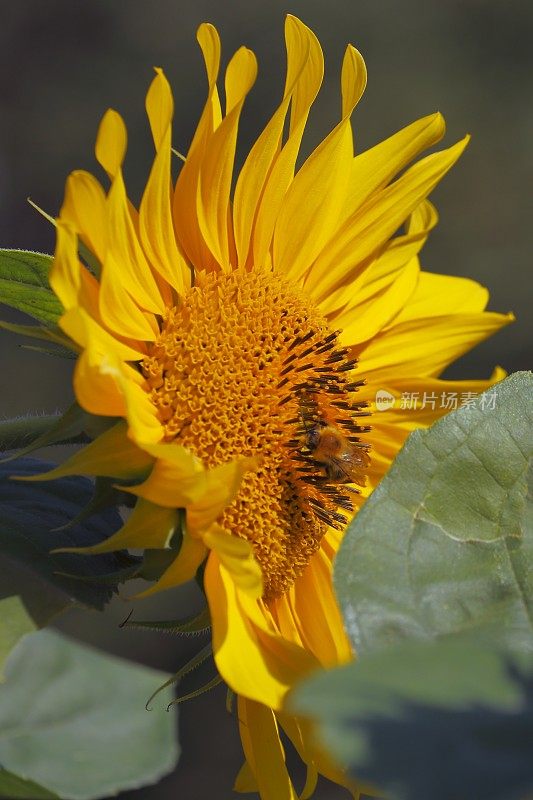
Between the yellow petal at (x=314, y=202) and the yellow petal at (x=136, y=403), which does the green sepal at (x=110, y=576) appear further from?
the yellow petal at (x=314, y=202)

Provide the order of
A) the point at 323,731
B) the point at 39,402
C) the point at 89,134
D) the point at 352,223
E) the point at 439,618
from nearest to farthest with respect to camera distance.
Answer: the point at 323,731
the point at 439,618
the point at 352,223
the point at 39,402
the point at 89,134

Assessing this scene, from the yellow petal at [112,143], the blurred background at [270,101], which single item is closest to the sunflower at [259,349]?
the yellow petal at [112,143]

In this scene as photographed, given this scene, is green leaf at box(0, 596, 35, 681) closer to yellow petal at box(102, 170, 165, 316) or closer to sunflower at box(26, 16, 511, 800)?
sunflower at box(26, 16, 511, 800)

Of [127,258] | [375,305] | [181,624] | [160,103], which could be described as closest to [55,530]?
[181,624]

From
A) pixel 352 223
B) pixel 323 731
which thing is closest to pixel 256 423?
pixel 352 223

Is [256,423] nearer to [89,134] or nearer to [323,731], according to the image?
[323,731]

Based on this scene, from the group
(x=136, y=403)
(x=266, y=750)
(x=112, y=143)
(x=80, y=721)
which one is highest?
(x=112, y=143)

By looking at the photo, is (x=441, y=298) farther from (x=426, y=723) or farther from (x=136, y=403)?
(x=426, y=723)
